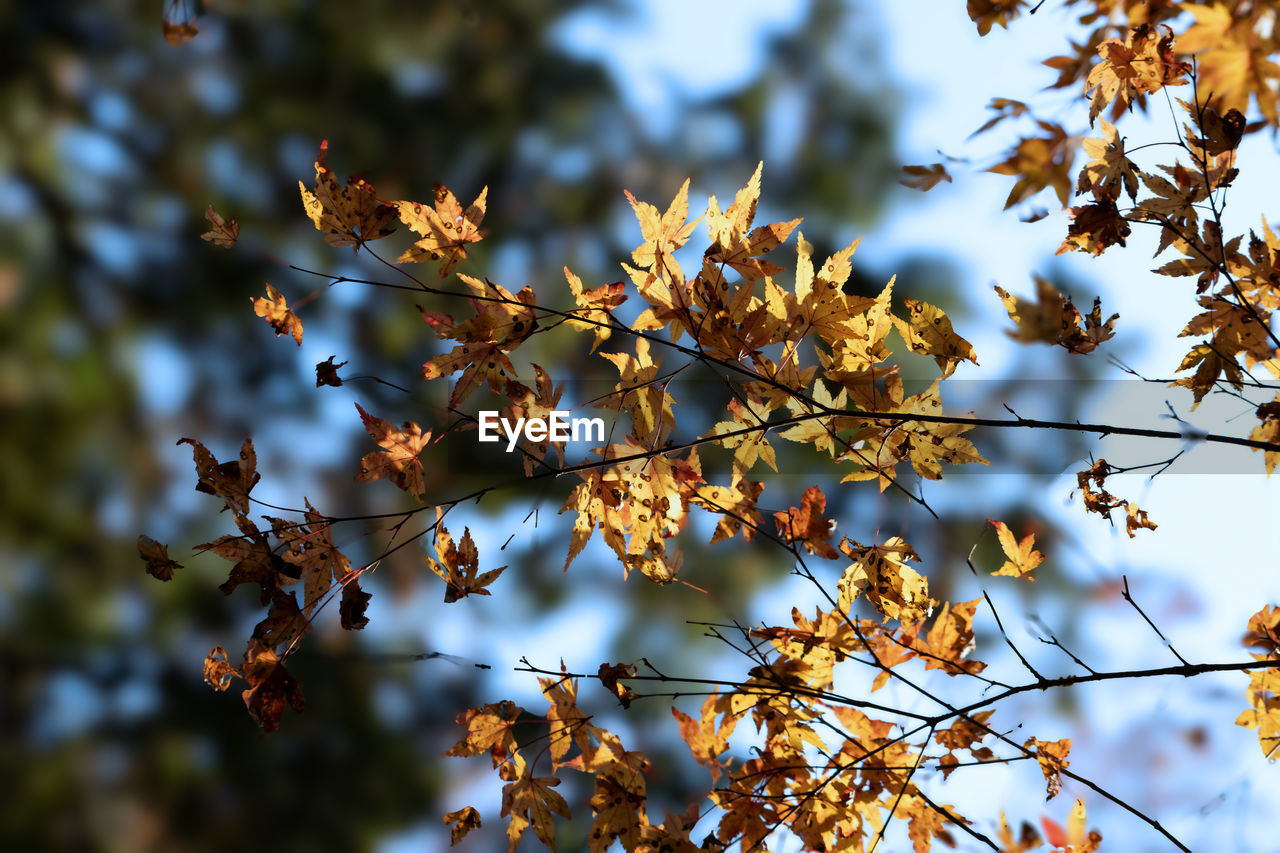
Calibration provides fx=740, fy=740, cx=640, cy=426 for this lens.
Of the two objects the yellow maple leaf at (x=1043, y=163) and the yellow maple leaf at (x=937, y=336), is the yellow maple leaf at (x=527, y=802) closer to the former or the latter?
the yellow maple leaf at (x=937, y=336)

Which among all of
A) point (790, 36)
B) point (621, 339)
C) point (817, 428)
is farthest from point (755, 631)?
point (790, 36)

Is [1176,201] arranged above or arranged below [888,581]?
above

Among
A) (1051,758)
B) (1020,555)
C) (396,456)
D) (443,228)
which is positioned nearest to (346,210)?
(443,228)

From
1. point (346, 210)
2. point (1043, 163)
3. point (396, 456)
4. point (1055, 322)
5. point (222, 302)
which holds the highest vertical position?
point (222, 302)

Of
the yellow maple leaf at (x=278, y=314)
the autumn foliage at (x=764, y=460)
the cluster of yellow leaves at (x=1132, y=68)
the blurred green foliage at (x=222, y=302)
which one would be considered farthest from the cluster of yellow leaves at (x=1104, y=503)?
the blurred green foliage at (x=222, y=302)

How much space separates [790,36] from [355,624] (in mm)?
2774

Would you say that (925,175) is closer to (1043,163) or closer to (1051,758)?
(1043,163)

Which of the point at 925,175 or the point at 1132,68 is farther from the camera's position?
the point at 1132,68

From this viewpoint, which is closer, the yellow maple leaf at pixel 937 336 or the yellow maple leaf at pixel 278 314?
the yellow maple leaf at pixel 937 336

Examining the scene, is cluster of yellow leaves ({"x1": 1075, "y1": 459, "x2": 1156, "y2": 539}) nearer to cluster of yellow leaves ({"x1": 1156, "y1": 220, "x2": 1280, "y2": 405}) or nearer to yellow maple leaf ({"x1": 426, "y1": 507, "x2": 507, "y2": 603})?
cluster of yellow leaves ({"x1": 1156, "y1": 220, "x2": 1280, "y2": 405})

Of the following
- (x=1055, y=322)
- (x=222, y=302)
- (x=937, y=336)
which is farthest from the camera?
(x=222, y=302)

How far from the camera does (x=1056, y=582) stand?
271 centimetres

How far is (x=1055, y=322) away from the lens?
43cm

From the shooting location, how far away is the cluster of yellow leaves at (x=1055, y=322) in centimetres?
41
